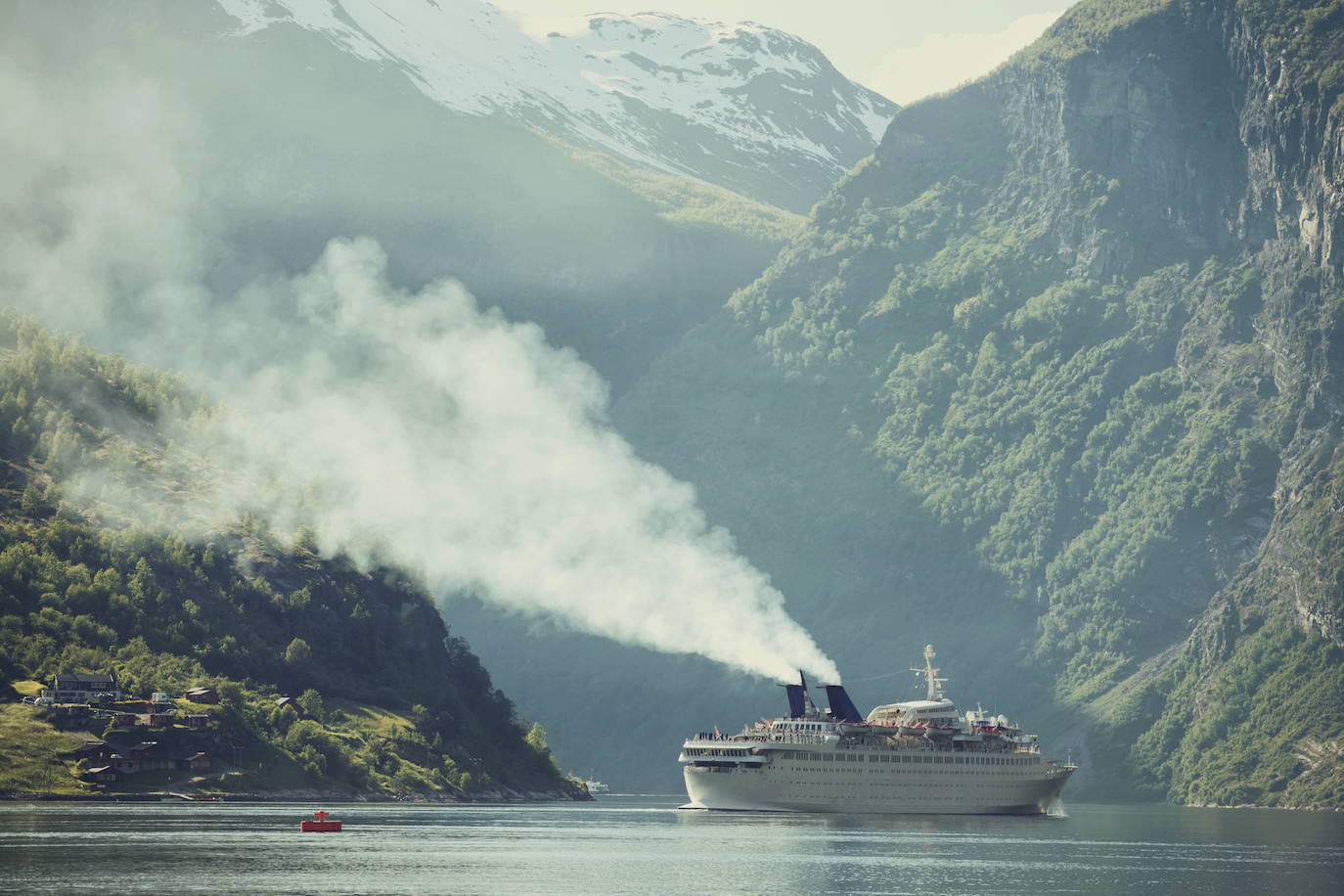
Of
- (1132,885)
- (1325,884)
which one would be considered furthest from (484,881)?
(1325,884)

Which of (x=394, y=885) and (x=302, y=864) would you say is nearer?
(x=394, y=885)

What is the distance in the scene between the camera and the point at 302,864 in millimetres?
195375

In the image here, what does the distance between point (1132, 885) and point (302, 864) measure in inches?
3026

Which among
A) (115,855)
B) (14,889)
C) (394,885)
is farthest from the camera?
(115,855)

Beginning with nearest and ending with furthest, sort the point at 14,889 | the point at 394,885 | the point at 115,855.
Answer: the point at 14,889, the point at 394,885, the point at 115,855

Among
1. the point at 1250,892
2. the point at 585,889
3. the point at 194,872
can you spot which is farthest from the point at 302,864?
the point at 1250,892

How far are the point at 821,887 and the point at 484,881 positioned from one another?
98.8 feet

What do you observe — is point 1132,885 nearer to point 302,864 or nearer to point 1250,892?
point 1250,892

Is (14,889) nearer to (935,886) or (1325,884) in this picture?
(935,886)

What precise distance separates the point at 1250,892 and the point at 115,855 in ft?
336

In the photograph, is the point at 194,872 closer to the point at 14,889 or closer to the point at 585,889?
the point at 14,889

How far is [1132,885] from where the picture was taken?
19825 centimetres

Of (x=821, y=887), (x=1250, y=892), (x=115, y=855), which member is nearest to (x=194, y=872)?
(x=115, y=855)

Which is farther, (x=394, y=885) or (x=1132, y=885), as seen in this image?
(x=1132, y=885)
